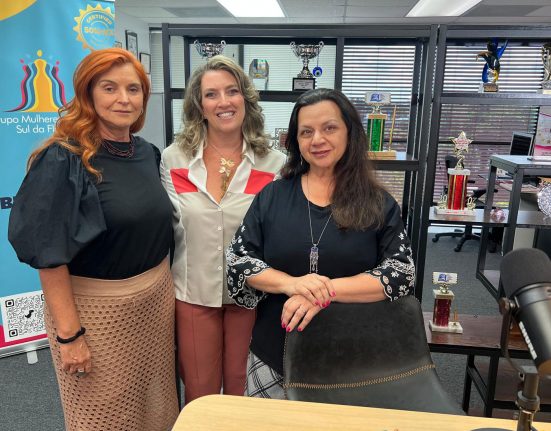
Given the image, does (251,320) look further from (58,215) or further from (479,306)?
(479,306)

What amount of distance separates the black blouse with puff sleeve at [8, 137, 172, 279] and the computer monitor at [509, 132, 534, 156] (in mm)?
4065

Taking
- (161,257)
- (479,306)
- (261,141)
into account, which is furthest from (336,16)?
(161,257)

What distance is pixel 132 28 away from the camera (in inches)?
271

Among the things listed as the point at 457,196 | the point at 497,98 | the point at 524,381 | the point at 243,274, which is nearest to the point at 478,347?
the point at 457,196

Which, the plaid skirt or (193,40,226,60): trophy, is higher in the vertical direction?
(193,40,226,60): trophy

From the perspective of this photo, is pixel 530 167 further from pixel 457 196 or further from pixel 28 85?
pixel 28 85

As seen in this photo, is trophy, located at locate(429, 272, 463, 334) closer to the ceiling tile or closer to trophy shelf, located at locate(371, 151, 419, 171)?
trophy shelf, located at locate(371, 151, 419, 171)

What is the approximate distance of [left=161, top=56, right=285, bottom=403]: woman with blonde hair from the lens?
1713mm

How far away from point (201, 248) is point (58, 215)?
1.75ft

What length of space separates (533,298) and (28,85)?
2808mm

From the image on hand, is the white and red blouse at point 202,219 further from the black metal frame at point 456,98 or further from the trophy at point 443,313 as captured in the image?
the trophy at point 443,313

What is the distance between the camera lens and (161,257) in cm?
165

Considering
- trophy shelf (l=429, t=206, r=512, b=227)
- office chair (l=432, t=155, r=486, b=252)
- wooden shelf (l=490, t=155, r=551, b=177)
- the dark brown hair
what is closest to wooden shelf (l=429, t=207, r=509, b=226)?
trophy shelf (l=429, t=206, r=512, b=227)

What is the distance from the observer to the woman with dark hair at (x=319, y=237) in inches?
55.8
